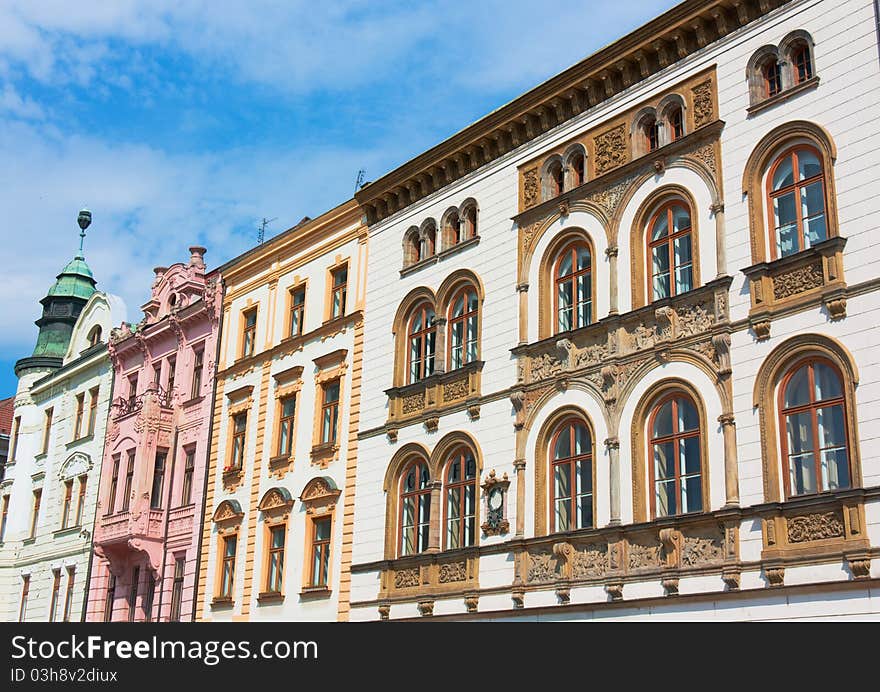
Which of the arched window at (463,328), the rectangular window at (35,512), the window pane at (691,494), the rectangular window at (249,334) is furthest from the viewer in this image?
the rectangular window at (35,512)

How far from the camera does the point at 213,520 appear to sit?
34938mm

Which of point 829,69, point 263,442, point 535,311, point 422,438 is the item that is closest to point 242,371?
Result: point 263,442

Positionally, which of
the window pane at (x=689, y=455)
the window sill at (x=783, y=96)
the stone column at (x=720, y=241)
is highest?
the window sill at (x=783, y=96)

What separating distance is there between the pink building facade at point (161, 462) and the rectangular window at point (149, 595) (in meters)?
0.04

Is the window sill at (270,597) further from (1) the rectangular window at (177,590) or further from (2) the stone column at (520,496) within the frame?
(2) the stone column at (520,496)

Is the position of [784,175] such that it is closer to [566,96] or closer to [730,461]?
[730,461]

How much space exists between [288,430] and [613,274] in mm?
12608

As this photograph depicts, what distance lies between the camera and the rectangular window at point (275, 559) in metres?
31.8

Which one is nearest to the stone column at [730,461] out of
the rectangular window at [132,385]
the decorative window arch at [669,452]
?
the decorative window arch at [669,452]

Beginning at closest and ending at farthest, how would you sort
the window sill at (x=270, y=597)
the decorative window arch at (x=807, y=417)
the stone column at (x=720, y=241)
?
the decorative window arch at (x=807, y=417), the stone column at (x=720, y=241), the window sill at (x=270, y=597)

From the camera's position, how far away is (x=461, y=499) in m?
26.9

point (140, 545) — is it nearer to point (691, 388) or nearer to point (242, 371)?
point (242, 371)

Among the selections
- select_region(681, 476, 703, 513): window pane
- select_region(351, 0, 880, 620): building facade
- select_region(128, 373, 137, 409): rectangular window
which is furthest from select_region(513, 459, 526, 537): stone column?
select_region(128, 373, 137, 409): rectangular window

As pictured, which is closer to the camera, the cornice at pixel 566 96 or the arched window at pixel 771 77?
the arched window at pixel 771 77
